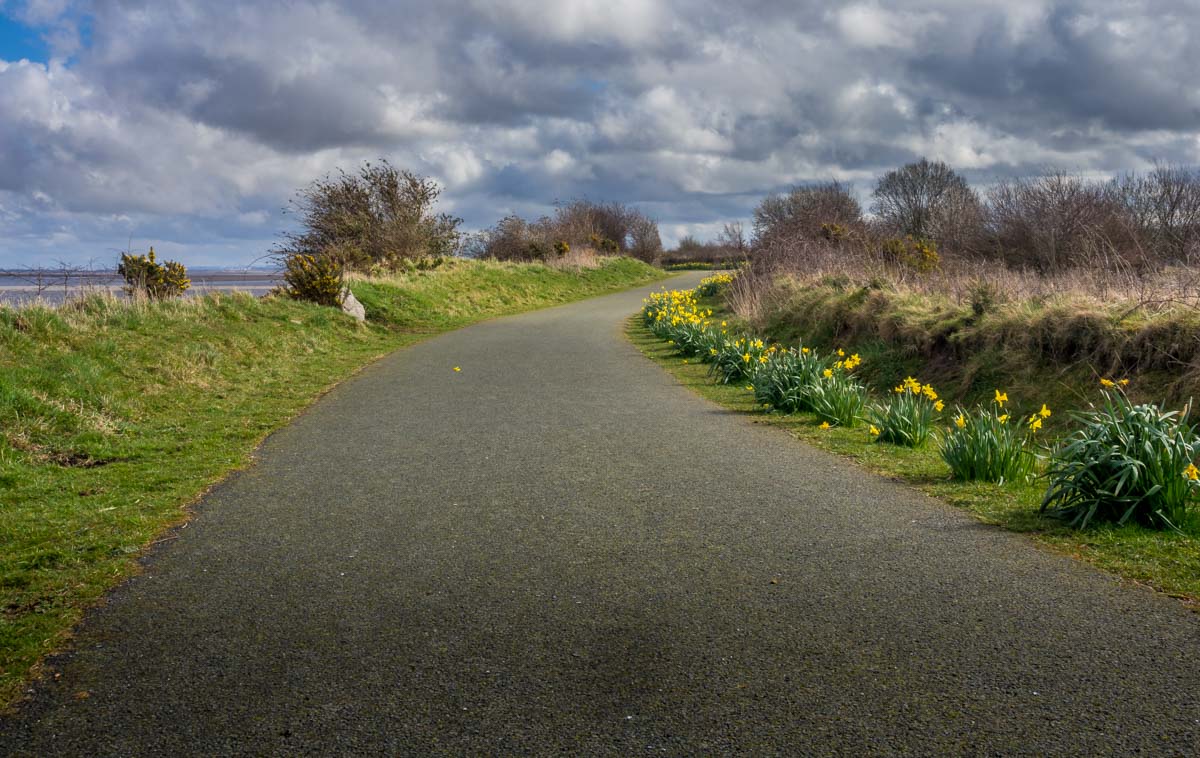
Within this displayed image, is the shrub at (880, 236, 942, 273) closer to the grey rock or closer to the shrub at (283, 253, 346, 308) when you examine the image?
the grey rock

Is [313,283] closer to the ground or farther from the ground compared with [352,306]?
farther from the ground

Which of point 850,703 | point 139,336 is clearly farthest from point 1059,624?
point 139,336

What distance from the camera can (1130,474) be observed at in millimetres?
5652

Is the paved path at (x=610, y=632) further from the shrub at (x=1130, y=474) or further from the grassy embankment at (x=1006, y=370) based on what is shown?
the shrub at (x=1130, y=474)

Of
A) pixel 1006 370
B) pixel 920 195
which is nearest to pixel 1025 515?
pixel 1006 370

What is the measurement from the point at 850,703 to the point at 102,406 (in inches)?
359

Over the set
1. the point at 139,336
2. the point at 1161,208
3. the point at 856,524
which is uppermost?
the point at 1161,208

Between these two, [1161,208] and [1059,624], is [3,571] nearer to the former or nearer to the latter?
[1059,624]

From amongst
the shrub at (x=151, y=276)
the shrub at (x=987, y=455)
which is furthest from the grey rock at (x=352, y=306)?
the shrub at (x=987, y=455)

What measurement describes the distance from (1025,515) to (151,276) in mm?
16487

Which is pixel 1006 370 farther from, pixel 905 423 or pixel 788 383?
pixel 905 423

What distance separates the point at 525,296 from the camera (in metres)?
34.5

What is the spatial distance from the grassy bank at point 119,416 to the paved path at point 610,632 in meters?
0.34

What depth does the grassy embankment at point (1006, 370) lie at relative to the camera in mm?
5398
